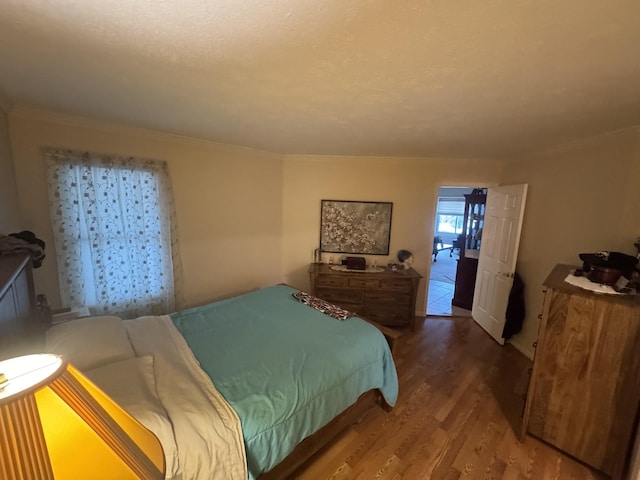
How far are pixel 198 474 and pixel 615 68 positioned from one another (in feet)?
8.45

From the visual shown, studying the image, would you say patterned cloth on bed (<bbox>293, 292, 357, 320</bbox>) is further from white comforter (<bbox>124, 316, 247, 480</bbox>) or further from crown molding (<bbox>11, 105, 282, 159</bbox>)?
crown molding (<bbox>11, 105, 282, 159</bbox>)

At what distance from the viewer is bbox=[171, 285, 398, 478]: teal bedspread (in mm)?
1375

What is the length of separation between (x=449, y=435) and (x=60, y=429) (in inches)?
93.6

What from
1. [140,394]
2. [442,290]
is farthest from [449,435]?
[442,290]

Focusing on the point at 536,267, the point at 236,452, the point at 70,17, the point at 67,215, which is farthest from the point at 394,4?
the point at 536,267

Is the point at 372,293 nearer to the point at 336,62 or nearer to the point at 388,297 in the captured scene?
the point at 388,297

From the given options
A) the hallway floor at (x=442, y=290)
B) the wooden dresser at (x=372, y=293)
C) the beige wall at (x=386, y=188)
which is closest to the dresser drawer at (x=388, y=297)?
the wooden dresser at (x=372, y=293)

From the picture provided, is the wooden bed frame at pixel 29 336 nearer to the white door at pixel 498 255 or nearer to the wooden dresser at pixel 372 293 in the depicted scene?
the wooden dresser at pixel 372 293

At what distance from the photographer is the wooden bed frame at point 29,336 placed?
3.34 ft

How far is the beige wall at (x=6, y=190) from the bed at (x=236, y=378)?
0.90 m

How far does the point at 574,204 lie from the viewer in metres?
2.54

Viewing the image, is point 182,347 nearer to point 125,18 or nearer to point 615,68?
point 125,18

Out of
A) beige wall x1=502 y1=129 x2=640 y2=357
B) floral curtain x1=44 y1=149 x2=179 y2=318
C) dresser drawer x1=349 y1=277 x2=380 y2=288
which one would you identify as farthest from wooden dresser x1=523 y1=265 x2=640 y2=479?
floral curtain x1=44 y1=149 x2=179 y2=318

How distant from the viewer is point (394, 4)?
0.86m
